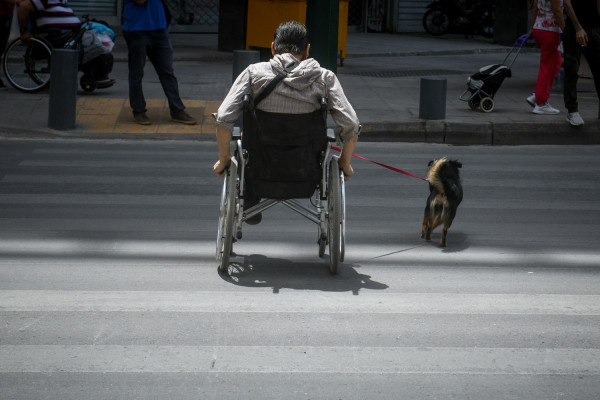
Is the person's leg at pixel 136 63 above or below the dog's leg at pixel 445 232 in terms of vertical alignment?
above

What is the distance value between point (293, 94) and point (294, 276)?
1.03 m

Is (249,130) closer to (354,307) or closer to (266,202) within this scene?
(266,202)

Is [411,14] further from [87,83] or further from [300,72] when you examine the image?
[300,72]

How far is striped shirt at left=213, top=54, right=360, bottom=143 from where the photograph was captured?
5.46 meters

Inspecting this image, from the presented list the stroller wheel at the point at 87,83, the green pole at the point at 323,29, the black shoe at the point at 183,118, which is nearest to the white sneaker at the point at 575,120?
the green pole at the point at 323,29

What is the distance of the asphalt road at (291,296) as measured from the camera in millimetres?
4090

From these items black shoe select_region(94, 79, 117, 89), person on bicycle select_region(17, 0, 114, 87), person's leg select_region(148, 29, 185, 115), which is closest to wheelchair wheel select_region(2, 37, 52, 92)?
person on bicycle select_region(17, 0, 114, 87)

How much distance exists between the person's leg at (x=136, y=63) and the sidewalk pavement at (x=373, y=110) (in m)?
0.28

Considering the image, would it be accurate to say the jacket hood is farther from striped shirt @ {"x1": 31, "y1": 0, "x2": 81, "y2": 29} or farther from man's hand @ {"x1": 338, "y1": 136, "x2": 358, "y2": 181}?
striped shirt @ {"x1": 31, "y1": 0, "x2": 81, "y2": 29}

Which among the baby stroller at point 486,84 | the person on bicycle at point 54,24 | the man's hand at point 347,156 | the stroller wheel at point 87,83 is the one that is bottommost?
the stroller wheel at point 87,83

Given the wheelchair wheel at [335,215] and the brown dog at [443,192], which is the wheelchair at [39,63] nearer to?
the brown dog at [443,192]

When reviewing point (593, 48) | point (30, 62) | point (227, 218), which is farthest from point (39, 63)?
point (227, 218)

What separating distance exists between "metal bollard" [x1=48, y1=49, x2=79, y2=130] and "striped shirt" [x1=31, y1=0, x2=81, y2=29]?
1.78 metres

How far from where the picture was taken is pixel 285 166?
554 cm
